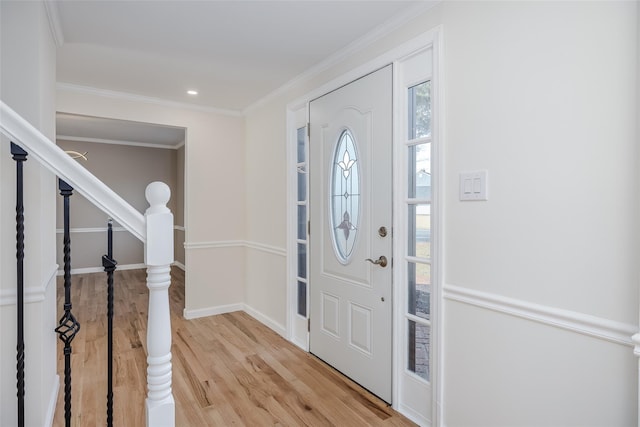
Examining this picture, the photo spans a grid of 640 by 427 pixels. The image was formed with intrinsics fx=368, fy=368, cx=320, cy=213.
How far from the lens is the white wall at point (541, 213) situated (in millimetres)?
1287

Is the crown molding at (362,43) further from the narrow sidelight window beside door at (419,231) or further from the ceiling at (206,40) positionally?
the narrow sidelight window beside door at (419,231)

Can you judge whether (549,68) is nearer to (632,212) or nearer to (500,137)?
(500,137)

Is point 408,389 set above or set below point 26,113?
below

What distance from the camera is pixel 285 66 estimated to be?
2.89 m

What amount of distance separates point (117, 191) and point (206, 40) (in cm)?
518

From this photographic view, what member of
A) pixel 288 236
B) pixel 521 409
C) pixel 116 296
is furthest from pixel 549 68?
pixel 116 296

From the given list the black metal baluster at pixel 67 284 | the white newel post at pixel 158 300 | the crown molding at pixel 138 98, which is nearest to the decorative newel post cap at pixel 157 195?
the white newel post at pixel 158 300

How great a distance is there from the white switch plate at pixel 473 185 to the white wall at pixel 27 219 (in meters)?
2.09

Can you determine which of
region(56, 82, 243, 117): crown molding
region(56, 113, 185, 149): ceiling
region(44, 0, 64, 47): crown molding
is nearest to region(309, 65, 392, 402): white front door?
region(56, 82, 243, 117): crown molding

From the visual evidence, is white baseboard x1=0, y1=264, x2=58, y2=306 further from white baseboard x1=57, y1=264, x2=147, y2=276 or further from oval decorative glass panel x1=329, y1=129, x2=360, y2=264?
white baseboard x1=57, y1=264, x2=147, y2=276

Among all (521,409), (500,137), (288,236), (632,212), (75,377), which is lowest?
(75,377)

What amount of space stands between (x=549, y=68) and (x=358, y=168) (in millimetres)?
1240

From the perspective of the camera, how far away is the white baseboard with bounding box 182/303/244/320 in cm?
395

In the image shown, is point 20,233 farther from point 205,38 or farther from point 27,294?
point 205,38
